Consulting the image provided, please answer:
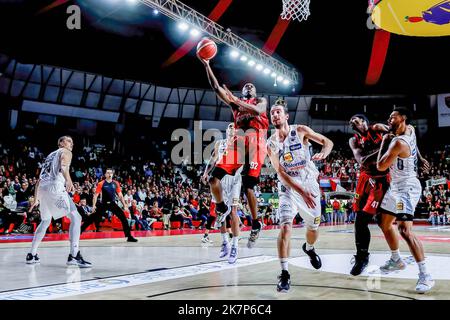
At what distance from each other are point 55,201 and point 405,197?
4669 millimetres

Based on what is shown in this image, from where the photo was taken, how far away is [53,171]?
6371 millimetres

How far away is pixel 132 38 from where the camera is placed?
2291cm

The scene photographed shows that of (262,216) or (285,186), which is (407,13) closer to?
(285,186)

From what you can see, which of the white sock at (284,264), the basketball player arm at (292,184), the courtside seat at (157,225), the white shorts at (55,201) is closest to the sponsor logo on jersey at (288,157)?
the basketball player arm at (292,184)

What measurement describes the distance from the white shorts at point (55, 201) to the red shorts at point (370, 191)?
398 centimetres

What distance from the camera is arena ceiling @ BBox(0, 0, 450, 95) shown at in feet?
64.7

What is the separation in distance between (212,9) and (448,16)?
42.4 feet

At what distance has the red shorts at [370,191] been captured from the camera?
215 inches

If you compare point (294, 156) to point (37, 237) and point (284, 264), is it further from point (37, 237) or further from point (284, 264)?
point (37, 237)

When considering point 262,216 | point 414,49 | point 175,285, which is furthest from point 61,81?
point 175,285

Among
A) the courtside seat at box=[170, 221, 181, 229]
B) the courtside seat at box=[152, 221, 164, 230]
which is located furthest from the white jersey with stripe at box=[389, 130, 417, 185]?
the courtside seat at box=[170, 221, 181, 229]

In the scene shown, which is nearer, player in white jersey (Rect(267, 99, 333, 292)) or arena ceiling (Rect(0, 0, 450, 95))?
player in white jersey (Rect(267, 99, 333, 292))

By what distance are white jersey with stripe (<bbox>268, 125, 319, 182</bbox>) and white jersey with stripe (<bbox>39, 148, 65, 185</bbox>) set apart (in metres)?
3.26

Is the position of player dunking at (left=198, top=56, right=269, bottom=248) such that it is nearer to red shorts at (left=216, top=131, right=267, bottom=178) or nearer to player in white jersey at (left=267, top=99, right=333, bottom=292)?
red shorts at (left=216, top=131, right=267, bottom=178)
